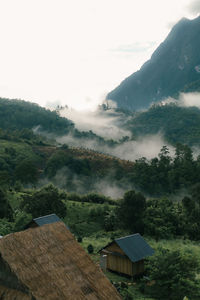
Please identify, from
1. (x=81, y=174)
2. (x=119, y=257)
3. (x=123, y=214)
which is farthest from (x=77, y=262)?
(x=81, y=174)

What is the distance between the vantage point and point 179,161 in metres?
92.9

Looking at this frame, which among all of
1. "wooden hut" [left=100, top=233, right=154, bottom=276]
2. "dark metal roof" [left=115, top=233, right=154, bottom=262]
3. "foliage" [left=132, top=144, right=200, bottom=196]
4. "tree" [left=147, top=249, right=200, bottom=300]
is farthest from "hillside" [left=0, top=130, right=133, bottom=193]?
"tree" [left=147, top=249, right=200, bottom=300]

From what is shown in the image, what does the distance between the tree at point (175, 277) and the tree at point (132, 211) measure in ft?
69.6

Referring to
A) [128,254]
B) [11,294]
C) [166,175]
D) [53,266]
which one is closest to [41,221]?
[128,254]

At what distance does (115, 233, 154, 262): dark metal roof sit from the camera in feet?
104

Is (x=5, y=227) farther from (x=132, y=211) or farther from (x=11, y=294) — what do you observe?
(x=11, y=294)

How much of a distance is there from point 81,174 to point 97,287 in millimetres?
93006

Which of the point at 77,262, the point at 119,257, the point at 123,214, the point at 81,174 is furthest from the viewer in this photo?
the point at 81,174

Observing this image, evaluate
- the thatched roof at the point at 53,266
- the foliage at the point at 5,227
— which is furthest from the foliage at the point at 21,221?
the thatched roof at the point at 53,266

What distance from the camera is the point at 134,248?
32.5 metres

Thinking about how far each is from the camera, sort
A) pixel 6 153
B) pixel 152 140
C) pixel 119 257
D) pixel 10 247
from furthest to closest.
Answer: pixel 152 140 → pixel 6 153 → pixel 119 257 → pixel 10 247

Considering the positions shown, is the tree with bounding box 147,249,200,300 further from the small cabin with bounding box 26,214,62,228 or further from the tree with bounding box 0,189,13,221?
the tree with bounding box 0,189,13,221

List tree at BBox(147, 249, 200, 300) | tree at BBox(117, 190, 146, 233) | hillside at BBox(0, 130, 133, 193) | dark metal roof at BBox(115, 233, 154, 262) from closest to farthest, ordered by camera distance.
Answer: tree at BBox(147, 249, 200, 300) < dark metal roof at BBox(115, 233, 154, 262) < tree at BBox(117, 190, 146, 233) < hillside at BBox(0, 130, 133, 193)

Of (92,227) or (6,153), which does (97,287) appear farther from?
(6,153)
